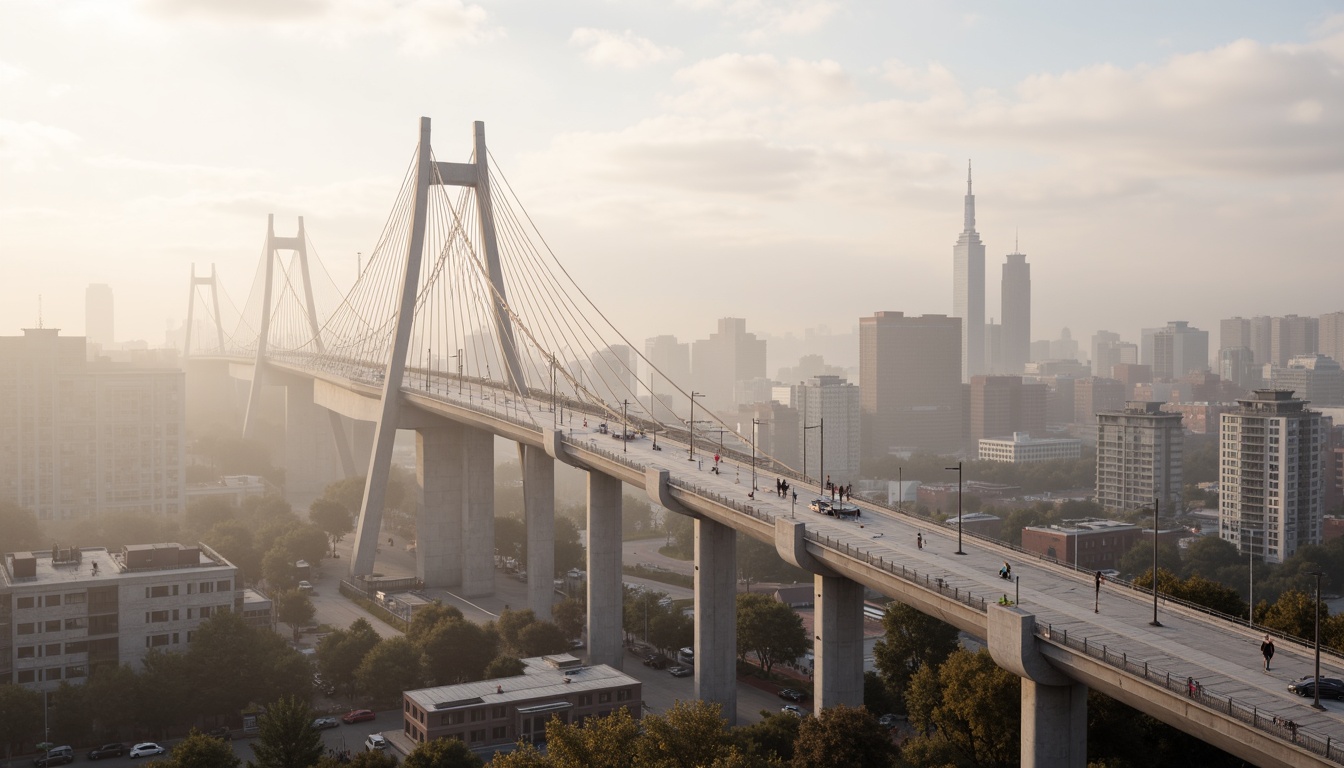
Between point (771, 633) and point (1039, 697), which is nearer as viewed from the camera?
point (1039, 697)

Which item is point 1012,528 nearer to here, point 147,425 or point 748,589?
point 748,589

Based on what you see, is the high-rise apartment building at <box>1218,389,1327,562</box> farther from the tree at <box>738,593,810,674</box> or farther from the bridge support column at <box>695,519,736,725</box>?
the bridge support column at <box>695,519,736,725</box>

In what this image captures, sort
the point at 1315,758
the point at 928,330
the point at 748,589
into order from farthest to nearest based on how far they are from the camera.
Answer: the point at 928,330, the point at 748,589, the point at 1315,758

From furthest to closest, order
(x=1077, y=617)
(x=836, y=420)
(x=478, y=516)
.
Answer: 1. (x=836, y=420)
2. (x=478, y=516)
3. (x=1077, y=617)

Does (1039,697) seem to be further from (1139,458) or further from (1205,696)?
(1139,458)

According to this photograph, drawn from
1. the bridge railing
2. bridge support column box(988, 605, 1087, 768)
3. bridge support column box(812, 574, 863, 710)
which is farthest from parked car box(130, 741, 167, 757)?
the bridge railing

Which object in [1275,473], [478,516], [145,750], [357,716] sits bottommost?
[145,750]

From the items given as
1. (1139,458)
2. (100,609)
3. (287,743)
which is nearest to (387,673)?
(287,743)

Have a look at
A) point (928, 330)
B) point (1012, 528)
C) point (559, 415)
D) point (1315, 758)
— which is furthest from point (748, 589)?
point (928, 330)
